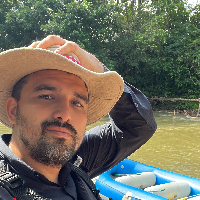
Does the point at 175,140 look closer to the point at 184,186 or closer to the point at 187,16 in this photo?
the point at 184,186

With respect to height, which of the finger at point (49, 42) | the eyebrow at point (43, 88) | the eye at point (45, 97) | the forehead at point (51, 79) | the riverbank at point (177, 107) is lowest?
the riverbank at point (177, 107)

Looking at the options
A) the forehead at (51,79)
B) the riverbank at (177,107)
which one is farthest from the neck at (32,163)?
the riverbank at (177,107)

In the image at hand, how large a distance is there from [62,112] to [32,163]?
0.69 feet

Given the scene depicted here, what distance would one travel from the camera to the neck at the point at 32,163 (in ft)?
2.97

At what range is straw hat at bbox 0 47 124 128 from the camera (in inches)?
34.9

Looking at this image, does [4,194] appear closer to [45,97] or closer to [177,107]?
[45,97]

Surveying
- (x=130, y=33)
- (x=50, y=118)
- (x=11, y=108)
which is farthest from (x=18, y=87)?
(x=130, y=33)

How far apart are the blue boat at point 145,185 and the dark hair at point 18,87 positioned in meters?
2.45

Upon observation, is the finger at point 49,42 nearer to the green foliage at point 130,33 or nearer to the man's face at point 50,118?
the man's face at point 50,118

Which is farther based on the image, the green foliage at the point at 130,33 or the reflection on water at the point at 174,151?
the green foliage at the point at 130,33

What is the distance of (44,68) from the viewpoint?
0.96 meters

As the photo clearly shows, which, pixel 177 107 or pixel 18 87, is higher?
pixel 18 87

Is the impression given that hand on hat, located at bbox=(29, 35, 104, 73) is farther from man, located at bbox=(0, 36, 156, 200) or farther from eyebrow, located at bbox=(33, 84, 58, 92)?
eyebrow, located at bbox=(33, 84, 58, 92)

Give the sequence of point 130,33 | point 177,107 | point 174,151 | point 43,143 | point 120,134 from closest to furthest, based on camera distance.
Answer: point 43,143
point 120,134
point 174,151
point 130,33
point 177,107
